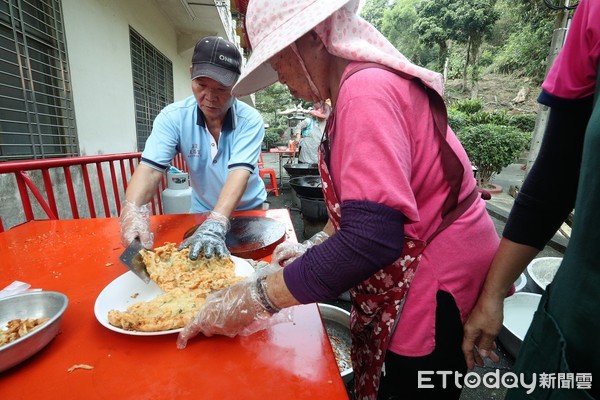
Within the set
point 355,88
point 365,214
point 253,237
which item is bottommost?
point 253,237

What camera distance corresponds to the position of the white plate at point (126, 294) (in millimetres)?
1021

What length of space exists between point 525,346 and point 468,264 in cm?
31

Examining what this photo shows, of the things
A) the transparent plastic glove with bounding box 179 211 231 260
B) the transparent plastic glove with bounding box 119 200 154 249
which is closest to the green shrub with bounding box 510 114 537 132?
the transparent plastic glove with bounding box 179 211 231 260

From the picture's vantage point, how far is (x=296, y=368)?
0.89 metres

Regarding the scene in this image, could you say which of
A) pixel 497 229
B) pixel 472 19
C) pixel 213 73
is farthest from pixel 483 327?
pixel 472 19

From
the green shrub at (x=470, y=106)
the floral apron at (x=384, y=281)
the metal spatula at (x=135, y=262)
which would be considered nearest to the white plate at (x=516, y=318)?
the floral apron at (x=384, y=281)

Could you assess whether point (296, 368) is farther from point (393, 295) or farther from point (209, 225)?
point (209, 225)

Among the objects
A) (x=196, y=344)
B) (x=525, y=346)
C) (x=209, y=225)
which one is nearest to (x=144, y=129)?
(x=209, y=225)

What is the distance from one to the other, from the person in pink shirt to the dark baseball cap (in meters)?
1.14

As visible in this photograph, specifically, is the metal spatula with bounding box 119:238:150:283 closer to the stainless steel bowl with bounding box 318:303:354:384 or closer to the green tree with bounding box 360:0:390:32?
the stainless steel bowl with bounding box 318:303:354:384

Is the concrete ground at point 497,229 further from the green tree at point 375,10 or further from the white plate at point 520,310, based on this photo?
the green tree at point 375,10

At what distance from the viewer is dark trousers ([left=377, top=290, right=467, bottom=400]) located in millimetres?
1090

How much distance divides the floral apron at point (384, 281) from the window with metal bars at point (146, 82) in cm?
601

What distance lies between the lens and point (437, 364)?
113 cm
